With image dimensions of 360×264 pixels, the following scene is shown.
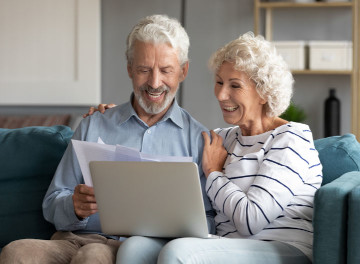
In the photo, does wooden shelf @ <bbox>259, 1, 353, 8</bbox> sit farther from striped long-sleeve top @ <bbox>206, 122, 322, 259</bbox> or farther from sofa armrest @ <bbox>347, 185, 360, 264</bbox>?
sofa armrest @ <bbox>347, 185, 360, 264</bbox>

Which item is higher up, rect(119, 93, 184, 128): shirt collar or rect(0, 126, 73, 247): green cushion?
rect(119, 93, 184, 128): shirt collar

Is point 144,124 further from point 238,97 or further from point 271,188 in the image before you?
point 271,188

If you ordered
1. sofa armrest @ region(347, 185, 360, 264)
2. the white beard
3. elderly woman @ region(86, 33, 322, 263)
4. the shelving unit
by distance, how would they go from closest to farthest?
sofa armrest @ region(347, 185, 360, 264), elderly woman @ region(86, 33, 322, 263), the white beard, the shelving unit

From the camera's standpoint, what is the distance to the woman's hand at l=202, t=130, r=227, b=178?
2.27 metres

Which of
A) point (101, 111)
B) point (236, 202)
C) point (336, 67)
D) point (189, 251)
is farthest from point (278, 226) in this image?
point (336, 67)

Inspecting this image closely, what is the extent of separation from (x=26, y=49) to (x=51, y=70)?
28 cm

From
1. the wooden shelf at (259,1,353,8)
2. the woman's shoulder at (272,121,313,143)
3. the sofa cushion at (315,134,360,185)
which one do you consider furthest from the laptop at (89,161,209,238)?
the wooden shelf at (259,1,353,8)

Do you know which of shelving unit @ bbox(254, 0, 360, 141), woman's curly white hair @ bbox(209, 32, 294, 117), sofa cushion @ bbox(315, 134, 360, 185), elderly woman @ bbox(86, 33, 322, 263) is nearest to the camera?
elderly woman @ bbox(86, 33, 322, 263)

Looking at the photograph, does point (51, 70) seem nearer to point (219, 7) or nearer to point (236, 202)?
point (219, 7)

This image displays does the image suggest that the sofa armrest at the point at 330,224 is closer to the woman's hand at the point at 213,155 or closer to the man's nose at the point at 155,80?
the woman's hand at the point at 213,155

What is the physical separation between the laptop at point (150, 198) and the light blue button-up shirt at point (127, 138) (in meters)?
0.36

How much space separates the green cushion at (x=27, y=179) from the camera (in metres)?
2.61

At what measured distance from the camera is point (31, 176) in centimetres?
265

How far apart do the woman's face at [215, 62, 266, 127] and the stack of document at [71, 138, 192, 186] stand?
1.09 ft
